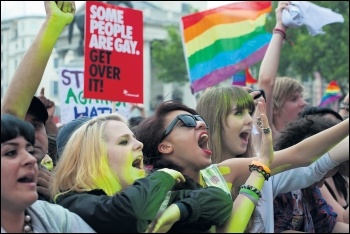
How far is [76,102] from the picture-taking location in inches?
332

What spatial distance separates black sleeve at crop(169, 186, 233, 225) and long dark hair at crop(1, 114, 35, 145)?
0.62 meters

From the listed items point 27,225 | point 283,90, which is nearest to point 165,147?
point 27,225

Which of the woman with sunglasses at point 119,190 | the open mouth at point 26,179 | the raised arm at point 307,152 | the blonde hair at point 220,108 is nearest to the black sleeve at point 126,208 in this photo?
the woman with sunglasses at point 119,190

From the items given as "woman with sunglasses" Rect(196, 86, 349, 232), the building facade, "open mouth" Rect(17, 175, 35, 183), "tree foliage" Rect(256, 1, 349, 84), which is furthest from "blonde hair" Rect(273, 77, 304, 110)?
the building facade

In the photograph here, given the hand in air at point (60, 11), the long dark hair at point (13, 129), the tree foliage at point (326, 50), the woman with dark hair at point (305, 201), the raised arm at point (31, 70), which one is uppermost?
the tree foliage at point (326, 50)

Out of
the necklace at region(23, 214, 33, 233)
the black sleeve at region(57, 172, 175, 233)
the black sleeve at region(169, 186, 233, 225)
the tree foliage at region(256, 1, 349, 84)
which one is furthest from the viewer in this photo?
the tree foliage at region(256, 1, 349, 84)

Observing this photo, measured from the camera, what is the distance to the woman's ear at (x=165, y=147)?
3693mm

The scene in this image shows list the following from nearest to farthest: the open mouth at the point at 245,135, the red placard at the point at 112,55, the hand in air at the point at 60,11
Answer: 1. the hand in air at the point at 60,11
2. the open mouth at the point at 245,135
3. the red placard at the point at 112,55

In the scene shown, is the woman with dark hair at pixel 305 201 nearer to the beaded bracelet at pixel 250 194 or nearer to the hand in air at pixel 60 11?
the beaded bracelet at pixel 250 194

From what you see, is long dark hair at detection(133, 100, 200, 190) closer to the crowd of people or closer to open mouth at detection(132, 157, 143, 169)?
the crowd of people

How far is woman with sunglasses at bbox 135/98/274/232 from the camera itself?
11.1ft

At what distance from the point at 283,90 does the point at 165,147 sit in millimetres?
2330

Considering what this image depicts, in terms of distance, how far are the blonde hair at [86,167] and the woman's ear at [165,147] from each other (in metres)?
0.39

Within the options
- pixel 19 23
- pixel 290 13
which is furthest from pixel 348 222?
pixel 19 23
